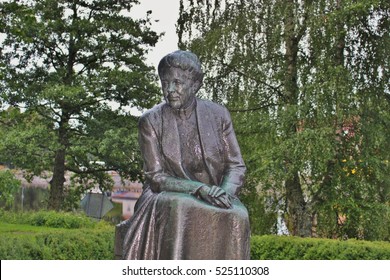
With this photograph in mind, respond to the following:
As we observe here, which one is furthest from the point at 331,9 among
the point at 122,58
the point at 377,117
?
the point at 122,58

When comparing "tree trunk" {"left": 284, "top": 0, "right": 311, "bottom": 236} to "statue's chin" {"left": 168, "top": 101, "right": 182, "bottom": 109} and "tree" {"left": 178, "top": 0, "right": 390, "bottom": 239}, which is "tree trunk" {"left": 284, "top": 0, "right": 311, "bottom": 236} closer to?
"tree" {"left": 178, "top": 0, "right": 390, "bottom": 239}

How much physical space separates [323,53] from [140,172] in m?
7.23

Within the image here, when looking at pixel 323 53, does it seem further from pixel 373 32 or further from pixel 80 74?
pixel 80 74

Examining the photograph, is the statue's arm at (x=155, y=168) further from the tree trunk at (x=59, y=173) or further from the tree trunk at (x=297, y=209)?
the tree trunk at (x=59, y=173)

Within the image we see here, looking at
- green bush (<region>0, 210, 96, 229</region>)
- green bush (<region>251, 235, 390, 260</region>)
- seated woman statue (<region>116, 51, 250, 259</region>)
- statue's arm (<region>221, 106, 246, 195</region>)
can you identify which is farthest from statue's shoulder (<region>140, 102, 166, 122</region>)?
green bush (<region>0, 210, 96, 229</region>)

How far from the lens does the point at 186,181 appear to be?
4.70 meters

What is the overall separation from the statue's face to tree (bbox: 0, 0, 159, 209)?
12.6 m

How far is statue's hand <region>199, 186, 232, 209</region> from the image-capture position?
181 inches

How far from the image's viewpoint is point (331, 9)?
514 inches

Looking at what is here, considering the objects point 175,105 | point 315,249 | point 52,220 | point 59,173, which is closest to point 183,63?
point 175,105

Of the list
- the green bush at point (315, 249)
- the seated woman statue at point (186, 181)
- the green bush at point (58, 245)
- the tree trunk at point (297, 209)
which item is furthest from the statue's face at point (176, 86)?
the tree trunk at point (297, 209)

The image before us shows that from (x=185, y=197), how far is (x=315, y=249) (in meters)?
7.55

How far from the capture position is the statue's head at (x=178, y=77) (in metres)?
4.87

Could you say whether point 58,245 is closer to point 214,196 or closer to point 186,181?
point 186,181
